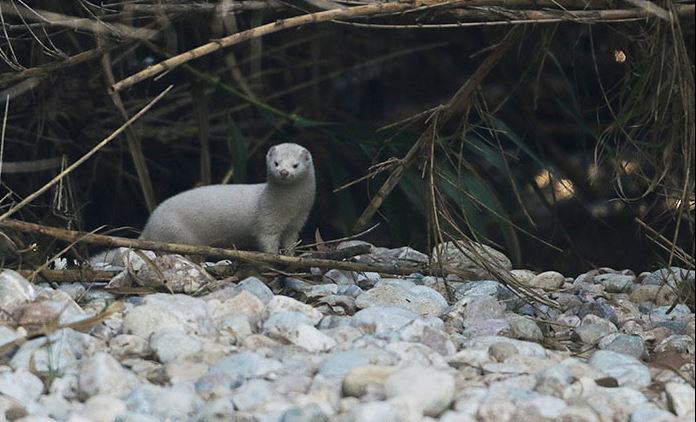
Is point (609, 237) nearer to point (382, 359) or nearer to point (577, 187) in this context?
point (577, 187)

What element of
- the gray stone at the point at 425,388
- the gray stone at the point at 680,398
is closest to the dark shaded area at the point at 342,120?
the gray stone at the point at 680,398

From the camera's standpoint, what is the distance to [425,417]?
8.05ft

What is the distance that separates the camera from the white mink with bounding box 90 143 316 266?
13.8ft

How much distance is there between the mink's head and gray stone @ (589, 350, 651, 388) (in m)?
1.55

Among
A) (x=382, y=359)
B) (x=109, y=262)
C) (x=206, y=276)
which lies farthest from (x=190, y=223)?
(x=382, y=359)

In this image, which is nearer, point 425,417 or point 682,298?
point 425,417

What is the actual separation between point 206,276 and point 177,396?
899 millimetres

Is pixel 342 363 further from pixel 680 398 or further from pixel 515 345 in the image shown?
pixel 680 398

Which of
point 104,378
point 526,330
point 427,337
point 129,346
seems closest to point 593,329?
point 526,330

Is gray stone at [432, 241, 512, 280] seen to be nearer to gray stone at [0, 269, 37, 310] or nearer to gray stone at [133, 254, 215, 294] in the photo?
gray stone at [133, 254, 215, 294]

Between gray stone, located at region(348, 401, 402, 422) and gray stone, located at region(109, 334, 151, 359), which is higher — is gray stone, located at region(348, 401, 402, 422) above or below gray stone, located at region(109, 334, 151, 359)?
above

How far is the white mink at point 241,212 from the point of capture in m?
4.22

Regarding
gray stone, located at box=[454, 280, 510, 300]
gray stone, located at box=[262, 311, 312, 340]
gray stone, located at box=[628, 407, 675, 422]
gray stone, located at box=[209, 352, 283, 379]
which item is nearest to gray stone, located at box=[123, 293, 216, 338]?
gray stone, located at box=[262, 311, 312, 340]

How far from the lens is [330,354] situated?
276 centimetres
